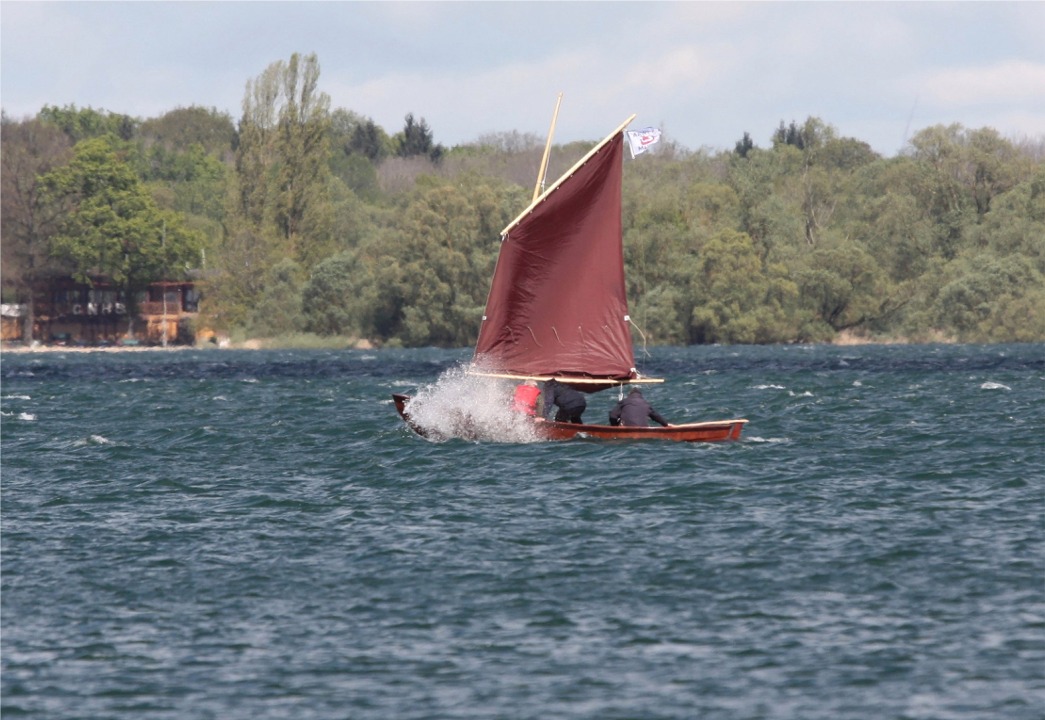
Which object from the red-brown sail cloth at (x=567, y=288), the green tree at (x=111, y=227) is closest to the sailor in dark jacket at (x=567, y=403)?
the red-brown sail cloth at (x=567, y=288)

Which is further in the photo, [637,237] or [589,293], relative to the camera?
[637,237]

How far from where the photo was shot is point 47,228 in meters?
152

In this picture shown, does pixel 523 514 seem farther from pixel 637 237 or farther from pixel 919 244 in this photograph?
pixel 919 244

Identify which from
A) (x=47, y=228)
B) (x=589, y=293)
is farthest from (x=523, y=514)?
(x=47, y=228)

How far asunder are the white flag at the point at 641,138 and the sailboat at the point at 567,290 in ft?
0.92

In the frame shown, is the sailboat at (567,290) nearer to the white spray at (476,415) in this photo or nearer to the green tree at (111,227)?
the white spray at (476,415)

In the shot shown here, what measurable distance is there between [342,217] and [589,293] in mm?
126628

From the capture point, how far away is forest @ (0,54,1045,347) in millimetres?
131875

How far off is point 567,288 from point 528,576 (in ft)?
60.6

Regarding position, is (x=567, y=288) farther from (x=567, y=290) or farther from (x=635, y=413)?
(x=635, y=413)

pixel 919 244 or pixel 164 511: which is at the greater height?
pixel 919 244

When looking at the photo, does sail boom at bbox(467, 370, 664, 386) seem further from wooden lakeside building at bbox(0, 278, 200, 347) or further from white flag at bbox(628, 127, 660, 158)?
wooden lakeside building at bbox(0, 278, 200, 347)

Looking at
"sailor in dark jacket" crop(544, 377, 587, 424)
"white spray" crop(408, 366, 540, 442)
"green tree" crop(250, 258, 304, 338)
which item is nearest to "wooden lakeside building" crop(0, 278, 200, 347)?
"green tree" crop(250, 258, 304, 338)

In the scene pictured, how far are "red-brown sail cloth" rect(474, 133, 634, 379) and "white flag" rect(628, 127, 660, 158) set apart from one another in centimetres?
41
